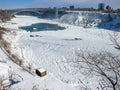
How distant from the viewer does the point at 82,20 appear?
71.6m

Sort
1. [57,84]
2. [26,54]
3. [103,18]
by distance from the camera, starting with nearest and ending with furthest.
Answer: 1. [57,84]
2. [26,54]
3. [103,18]

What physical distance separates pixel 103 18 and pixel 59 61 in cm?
4869

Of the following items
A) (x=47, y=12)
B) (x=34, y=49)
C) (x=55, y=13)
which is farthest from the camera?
(x=47, y=12)

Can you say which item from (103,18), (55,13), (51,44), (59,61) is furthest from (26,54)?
(55,13)

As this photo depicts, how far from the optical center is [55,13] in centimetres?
9094

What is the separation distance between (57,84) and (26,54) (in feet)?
48.6

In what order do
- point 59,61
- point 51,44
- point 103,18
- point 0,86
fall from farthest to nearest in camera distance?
1. point 103,18
2. point 51,44
3. point 59,61
4. point 0,86

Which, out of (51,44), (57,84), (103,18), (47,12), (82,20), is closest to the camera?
(57,84)

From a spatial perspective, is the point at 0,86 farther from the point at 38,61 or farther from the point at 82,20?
the point at 82,20

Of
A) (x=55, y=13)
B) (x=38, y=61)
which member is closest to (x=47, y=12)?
(x=55, y=13)

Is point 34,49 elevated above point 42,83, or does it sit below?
below

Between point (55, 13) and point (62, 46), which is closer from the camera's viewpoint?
point (62, 46)

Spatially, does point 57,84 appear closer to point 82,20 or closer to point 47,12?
point 82,20

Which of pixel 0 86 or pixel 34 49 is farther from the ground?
pixel 0 86
